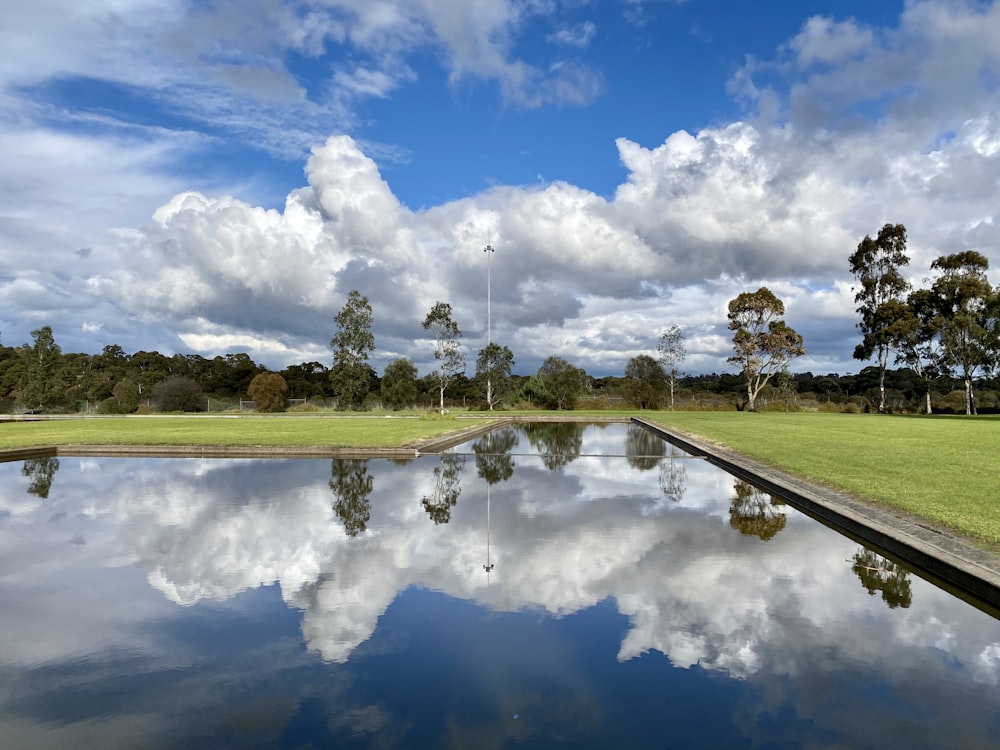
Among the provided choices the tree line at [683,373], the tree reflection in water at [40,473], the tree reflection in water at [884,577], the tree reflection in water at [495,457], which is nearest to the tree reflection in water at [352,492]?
the tree reflection in water at [495,457]

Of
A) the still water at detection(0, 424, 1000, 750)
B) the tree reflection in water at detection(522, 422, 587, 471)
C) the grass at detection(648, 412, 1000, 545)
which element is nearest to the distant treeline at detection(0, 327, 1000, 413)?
the tree reflection in water at detection(522, 422, 587, 471)

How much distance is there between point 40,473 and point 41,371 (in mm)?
39612

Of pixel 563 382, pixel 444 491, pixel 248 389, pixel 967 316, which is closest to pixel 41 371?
pixel 248 389

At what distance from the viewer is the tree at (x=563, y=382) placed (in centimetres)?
4616

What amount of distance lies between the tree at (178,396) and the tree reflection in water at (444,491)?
Result: 36.7m

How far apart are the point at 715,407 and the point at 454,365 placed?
2022 cm

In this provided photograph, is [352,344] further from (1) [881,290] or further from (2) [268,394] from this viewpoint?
(1) [881,290]

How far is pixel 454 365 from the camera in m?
42.2

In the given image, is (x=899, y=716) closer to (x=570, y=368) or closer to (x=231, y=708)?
(x=231, y=708)

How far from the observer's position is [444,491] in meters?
9.56

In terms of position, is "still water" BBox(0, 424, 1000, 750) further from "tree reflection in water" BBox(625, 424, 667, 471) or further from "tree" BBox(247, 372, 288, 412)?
"tree" BBox(247, 372, 288, 412)

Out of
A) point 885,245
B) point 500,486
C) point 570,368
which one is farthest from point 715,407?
point 500,486

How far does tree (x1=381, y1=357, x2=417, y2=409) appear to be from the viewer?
1849 inches

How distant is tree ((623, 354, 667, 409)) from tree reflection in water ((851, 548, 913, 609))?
41390 mm
